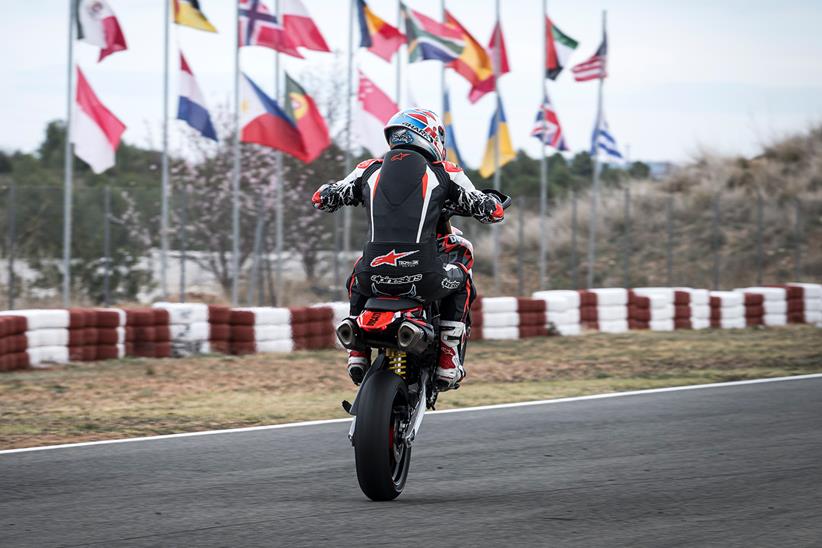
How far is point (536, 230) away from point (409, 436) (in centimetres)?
2998

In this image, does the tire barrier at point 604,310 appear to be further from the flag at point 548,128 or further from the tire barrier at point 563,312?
the flag at point 548,128

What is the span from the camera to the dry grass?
10125 millimetres

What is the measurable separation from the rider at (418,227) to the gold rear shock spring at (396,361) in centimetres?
24

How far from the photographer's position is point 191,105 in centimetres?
1939

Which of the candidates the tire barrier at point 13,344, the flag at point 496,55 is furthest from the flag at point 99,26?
the flag at point 496,55

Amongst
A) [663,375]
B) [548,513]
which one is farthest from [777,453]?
[663,375]

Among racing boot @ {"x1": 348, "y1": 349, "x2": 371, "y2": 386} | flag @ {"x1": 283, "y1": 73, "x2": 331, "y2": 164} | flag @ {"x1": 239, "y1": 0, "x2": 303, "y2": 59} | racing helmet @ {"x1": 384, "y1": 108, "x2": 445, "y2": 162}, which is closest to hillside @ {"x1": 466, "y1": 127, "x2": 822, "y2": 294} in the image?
flag @ {"x1": 283, "y1": 73, "x2": 331, "y2": 164}

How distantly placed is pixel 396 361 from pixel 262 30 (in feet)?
49.5

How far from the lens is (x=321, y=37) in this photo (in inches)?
816

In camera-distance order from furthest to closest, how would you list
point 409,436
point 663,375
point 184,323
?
point 184,323, point 663,375, point 409,436

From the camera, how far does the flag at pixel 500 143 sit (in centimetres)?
2552

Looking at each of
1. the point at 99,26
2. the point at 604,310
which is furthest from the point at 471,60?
the point at 99,26

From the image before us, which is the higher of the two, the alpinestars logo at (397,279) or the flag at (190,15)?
Answer: the flag at (190,15)

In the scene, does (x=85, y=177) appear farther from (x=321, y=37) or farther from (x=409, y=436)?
(x=409, y=436)
